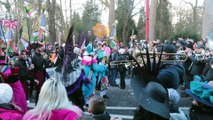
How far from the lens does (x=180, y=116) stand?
3.15 metres

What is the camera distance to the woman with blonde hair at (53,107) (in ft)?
10.2

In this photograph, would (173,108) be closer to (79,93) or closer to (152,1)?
(79,93)

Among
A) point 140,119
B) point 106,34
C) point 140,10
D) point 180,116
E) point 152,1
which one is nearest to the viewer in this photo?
point 140,119

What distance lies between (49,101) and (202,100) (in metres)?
1.42

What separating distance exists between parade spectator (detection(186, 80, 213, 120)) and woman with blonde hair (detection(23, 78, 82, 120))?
Answer: 109cm

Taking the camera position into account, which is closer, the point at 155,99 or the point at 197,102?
the point at 155,99

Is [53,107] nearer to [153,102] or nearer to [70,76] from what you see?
[153,102]

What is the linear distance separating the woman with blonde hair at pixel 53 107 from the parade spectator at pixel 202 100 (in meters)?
1.09

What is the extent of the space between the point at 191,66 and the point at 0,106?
751cm

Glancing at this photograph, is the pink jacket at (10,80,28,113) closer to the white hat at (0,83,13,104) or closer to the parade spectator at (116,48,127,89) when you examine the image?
the white hat at (0,83,13,104)

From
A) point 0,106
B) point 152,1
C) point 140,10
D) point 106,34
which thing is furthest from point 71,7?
point 0,106

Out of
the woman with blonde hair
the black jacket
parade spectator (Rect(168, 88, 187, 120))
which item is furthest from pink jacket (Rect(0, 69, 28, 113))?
the black jacket

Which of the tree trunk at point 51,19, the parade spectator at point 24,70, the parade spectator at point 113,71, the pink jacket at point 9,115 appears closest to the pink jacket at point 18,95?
the pink jacket at point 9,115

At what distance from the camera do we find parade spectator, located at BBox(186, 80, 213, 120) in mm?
2770
